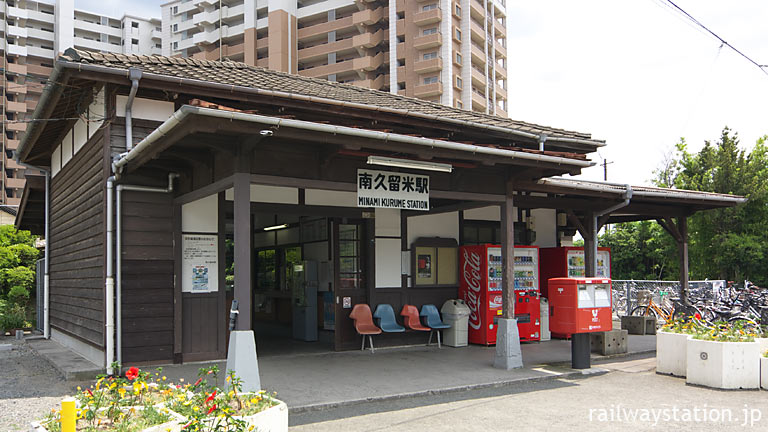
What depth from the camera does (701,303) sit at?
13562mm

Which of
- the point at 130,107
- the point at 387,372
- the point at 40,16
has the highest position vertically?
the point at 40,16

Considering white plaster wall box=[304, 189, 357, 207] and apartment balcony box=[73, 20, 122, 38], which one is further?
apartment balcony box=[73, 20, 122, 38]

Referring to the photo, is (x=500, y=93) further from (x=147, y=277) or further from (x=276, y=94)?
(x=147, y=277)

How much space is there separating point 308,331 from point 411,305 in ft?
7.06

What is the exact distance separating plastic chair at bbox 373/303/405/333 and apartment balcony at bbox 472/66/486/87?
140 ft

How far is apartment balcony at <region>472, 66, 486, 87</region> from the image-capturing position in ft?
167

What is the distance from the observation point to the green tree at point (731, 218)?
25734 mm

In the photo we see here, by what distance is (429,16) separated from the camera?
47.2 metres

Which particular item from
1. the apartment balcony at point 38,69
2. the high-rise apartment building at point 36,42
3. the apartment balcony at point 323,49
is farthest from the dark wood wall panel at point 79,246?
the apartment balcony at point 38,69

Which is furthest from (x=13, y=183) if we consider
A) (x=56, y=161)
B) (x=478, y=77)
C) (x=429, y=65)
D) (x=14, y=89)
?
(x=56, y=161)

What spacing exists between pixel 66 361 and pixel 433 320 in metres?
6.07

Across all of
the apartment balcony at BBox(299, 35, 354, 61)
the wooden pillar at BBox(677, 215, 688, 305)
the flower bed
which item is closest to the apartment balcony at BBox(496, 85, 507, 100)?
the apartment balcony at BBox(299, 35, 354, 61)

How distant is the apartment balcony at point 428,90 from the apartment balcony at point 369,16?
7179 mm

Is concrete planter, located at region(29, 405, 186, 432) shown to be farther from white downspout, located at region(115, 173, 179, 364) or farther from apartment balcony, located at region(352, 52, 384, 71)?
apartment balcony, located at region(352, 52, 384, 71)
